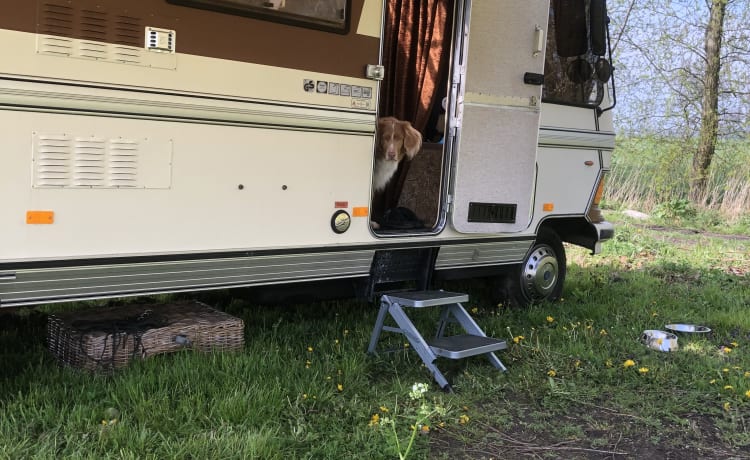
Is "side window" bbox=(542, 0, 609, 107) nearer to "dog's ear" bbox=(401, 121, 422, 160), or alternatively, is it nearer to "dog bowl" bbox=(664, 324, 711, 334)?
"dog's ear" bbox=(401, 121, 422, 160)

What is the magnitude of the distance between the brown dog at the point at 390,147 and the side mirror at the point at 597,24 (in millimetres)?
1864

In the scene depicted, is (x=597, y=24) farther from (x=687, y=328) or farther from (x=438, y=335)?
(x=438, y=335)

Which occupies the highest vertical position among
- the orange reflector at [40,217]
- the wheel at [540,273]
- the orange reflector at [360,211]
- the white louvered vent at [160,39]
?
the white louvered vent at [160,39]

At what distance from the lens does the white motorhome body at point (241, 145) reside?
3334mm

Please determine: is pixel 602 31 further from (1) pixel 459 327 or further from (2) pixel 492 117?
(1) pixel 459 327

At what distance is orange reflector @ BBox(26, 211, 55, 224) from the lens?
3312mm

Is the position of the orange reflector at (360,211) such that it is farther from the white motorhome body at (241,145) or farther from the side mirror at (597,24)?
the side mirror at (597,24)

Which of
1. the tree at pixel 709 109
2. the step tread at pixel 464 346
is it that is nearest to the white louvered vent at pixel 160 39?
the step tread at pixel 464 346

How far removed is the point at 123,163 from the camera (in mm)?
3549

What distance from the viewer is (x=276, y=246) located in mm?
4145

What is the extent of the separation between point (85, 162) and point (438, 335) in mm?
2467

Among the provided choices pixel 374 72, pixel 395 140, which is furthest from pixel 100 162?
pixel 395 140

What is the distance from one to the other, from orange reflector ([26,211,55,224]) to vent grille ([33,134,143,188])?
5.2 inches

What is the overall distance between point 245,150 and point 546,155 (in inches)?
108
